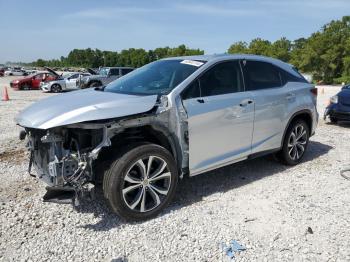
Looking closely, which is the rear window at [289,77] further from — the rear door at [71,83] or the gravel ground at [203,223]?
the rear door at [71,83]

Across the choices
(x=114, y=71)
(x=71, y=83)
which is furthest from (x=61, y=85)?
(x=114, y=71)

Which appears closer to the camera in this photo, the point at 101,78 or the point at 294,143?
the point at 294,143

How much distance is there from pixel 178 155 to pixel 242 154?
3.72 ft

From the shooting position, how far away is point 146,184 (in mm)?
3939

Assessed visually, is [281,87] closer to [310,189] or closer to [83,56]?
[310,189]

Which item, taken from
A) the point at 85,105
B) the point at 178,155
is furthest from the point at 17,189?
the point at 178,155

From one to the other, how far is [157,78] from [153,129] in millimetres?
952

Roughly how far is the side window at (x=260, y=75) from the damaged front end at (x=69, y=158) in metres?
2.33

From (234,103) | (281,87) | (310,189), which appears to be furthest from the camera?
(281,87)

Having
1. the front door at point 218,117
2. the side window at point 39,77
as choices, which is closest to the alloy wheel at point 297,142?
the front door at point 218,117

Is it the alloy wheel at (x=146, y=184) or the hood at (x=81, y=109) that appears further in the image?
the alloy wheel at (x=146, y=184)

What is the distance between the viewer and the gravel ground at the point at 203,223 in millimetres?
3375

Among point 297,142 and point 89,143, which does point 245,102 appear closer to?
point 297,142

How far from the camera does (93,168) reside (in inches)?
150
